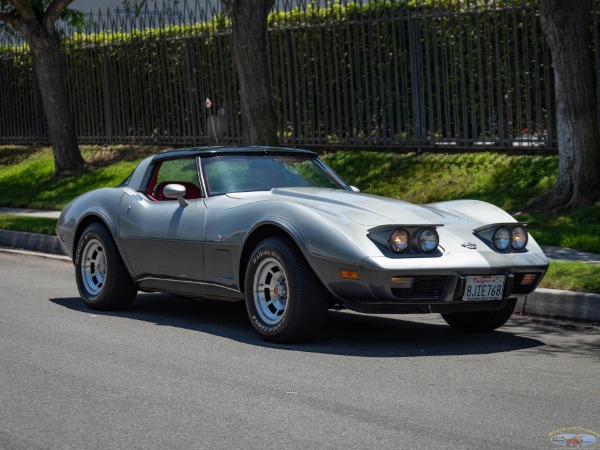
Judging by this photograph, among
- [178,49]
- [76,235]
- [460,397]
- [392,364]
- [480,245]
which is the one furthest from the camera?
[178,49]

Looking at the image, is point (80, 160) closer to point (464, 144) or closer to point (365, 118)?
point (365, 118)

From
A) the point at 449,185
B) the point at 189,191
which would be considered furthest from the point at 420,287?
the point at 449,185

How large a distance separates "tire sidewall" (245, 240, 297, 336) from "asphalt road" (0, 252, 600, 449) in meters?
0.13

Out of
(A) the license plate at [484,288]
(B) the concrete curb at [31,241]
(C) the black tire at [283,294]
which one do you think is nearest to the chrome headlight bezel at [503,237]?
(A) the license plate at [484,288]

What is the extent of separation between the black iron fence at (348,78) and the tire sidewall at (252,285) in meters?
9.13

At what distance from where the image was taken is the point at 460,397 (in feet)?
21.2

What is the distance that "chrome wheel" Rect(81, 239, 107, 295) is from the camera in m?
10.0

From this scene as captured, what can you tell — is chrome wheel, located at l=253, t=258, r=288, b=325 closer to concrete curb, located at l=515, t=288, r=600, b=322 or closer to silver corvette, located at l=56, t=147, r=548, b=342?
silver corvette, located at l=56, t=147, r=548, b=342

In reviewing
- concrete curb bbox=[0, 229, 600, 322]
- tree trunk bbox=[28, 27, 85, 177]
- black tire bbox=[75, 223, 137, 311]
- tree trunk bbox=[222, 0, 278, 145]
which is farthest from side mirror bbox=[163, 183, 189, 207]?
tree trunk bbox=[28, 27, 85, 177]

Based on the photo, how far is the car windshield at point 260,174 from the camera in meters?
9.21

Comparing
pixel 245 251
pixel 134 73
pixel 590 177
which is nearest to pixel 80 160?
pixel 134 73

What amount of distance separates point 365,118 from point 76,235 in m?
9.70

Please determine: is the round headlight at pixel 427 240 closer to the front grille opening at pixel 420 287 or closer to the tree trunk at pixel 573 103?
the front grille opening at pixel 420 287

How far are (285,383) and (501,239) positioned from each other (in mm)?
2206
